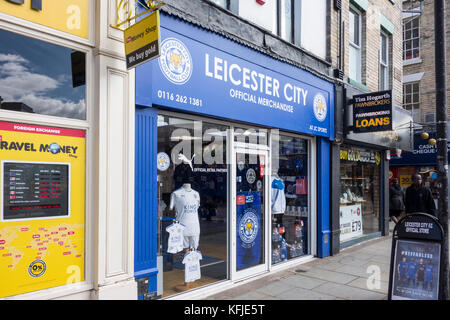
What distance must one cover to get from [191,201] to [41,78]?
2.72m

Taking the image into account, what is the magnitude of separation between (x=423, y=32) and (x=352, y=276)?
1506cm

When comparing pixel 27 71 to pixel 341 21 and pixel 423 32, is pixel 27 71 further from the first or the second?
pixel 423 32

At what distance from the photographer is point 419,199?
375 inches

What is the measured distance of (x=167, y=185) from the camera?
17.4 ft

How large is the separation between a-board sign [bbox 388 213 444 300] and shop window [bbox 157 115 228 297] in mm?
2619

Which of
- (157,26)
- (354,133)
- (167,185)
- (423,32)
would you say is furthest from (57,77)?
(423,32)

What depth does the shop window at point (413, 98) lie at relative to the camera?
56.9 feet

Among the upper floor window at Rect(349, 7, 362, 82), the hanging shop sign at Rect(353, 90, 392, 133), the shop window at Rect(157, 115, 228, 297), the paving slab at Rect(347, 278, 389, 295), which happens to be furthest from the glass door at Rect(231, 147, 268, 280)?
the upper floor window at Rect(349, 7, 362, 82)

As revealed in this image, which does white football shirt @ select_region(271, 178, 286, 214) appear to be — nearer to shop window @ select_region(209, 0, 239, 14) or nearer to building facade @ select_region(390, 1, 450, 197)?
shop window @ select_region(209, 0, 239, 14)

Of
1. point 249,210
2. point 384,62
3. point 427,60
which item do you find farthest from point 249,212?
point 427,60

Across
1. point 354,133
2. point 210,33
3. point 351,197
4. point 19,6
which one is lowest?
point 351,197

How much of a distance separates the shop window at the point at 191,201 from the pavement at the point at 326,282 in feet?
1.91

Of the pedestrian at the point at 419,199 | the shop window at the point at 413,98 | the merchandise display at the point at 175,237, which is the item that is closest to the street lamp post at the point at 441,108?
the merchandise display at the point at 175,237

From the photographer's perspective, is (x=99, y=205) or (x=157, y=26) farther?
(x=99, y=205)
